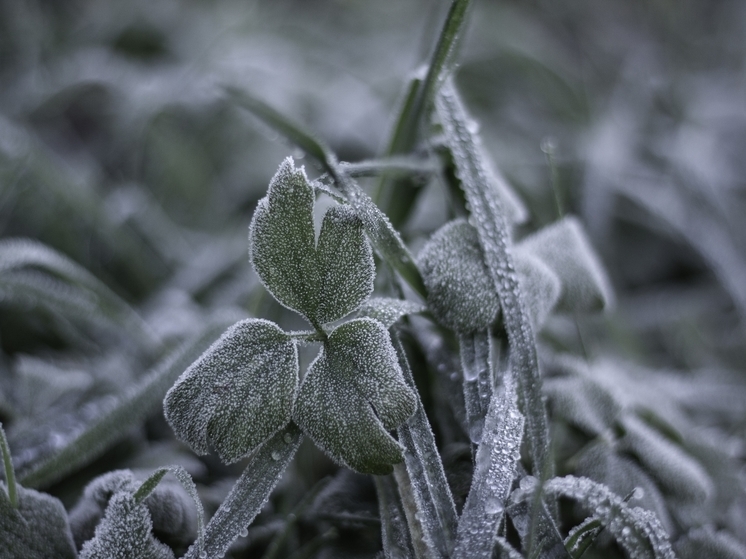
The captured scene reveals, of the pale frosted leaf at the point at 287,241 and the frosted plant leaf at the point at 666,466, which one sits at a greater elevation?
the pale frosted leaf at the point at 287,241

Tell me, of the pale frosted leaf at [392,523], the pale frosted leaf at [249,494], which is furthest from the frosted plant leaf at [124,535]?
the pale frosted leaf at [392,523]

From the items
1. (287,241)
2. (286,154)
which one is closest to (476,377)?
(287,241)

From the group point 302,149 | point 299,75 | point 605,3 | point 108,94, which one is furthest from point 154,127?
point 605,3

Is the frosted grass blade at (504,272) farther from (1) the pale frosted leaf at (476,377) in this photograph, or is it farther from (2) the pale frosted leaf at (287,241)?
(2) the pale frosted leaf at (287,241)

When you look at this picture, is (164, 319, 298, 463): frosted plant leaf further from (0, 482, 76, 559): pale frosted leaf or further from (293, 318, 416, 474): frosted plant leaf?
(0, 482, 76, 559): pale frosted leaf

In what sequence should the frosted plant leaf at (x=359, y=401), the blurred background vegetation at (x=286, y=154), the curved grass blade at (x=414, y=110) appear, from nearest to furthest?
the frosted plant leaf at (x=359, y=401), the curved grass blade at (x=414, y=110), the blurred background vegetation at (x=286, y=154)

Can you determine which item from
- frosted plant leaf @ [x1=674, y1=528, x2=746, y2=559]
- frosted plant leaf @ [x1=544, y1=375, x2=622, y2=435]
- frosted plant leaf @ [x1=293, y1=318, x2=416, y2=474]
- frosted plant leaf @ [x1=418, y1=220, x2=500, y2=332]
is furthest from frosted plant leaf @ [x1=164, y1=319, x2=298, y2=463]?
frosted plant leaf @ [x1=674, y1=528, x2=746, y2=559]
